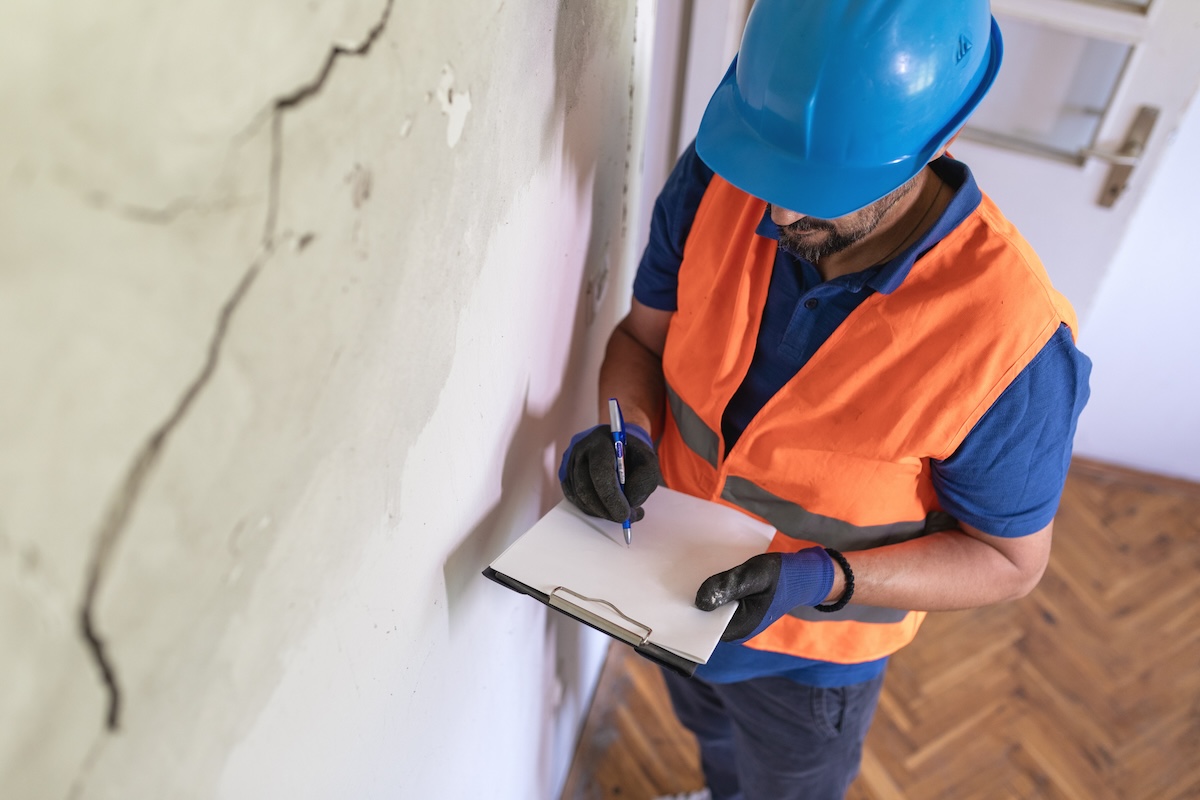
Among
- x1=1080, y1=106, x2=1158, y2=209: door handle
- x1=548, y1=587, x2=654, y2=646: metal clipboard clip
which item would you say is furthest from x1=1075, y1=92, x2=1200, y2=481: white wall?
x1=548, y1=587, x2=654, y2=646: metal clipboard clip

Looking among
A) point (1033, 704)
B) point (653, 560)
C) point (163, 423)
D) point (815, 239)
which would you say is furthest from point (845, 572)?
point (1033, 704)

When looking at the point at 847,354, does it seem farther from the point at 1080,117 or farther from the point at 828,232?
the point at 1080,117

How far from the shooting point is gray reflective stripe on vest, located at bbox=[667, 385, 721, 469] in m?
1.18

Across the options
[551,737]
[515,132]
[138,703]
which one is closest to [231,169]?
[138,703]

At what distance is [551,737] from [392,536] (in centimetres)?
104

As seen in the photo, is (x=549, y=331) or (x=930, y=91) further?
(x=549, y=331)

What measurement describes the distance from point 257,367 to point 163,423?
78mm

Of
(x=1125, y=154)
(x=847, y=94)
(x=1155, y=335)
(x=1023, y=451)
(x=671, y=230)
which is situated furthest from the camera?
(x=1155, y=335)

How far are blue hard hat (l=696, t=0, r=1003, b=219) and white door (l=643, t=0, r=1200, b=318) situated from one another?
112 centimetres

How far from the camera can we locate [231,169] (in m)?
0.43

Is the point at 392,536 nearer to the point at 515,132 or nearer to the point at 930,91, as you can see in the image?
the point at 515,132

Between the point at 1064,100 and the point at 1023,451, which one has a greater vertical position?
the point at 1064,100

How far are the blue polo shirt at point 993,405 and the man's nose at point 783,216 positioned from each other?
0.05m

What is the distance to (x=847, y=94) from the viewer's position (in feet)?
2.68
